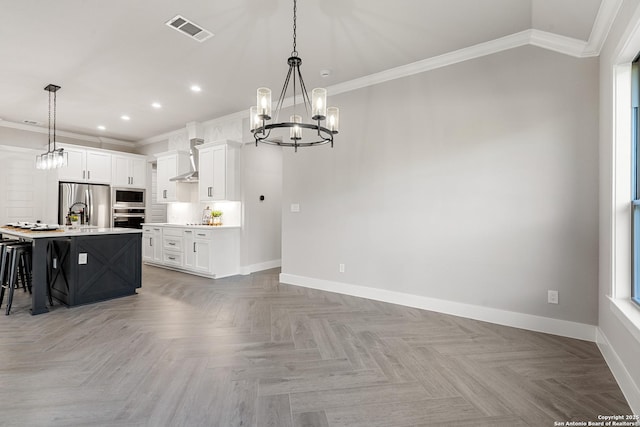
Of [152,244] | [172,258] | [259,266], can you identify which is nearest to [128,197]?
[152,244]

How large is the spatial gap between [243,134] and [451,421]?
5263 millimetres

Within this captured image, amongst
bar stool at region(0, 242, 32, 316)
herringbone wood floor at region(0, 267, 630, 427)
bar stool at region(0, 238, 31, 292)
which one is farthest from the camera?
bar stool at region(0, 238, 31, 292)

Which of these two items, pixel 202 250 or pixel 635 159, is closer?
pixel 635 159

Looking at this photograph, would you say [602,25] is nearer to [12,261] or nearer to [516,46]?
[516,46]

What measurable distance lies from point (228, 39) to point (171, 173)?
413 cm

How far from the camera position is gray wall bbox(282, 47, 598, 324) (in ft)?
9.67

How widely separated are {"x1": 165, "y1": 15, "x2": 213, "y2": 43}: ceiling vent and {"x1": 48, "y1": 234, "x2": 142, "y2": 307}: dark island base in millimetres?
2749

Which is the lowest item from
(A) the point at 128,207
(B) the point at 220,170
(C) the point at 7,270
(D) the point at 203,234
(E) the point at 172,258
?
(E) the point at 172,258

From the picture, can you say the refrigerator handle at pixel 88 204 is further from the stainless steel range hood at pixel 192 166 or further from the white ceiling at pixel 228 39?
the white ceiling at pixel 228 39

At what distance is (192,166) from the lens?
634cm

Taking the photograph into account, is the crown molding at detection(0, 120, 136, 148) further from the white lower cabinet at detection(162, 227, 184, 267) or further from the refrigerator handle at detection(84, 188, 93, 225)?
the white lower cabinet at detection(162, 227, 184, 267)

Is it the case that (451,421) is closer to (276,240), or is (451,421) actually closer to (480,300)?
(480,300)

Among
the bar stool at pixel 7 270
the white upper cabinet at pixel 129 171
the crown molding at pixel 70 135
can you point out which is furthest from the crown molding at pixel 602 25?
the crown molding at pixel 70 135

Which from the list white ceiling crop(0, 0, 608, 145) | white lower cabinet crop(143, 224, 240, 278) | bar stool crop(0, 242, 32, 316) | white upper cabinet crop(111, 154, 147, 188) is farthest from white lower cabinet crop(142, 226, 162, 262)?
white ceiling crop(0, 0, 608, 145)
